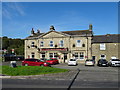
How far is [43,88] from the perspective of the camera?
30.2ft

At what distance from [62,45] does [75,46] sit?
3235mm

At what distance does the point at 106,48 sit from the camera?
35.0m

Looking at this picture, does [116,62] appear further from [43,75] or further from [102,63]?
[43,75]

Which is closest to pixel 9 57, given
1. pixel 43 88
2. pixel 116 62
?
pixel 116 62

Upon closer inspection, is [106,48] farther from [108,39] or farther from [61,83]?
[61,83]

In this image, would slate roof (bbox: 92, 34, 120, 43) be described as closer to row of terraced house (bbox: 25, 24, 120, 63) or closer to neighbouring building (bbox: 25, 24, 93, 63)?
row of terraced house (bbox: 25, 24, 120, 63)

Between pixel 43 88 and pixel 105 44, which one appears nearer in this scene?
pixel 43 88

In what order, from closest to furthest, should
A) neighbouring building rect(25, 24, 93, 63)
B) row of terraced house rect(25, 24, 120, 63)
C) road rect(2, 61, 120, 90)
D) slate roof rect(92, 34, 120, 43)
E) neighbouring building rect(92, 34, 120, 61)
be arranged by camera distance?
road rect(2, 61, 120, 90)
neighbouring building rect(92, 34, 120, 61)
row of terraced house rect(25, 24, 120, 63)
slate roof rect(92, 34, 120, 43)
neighbouring building rect(25, 24, 93, 63)

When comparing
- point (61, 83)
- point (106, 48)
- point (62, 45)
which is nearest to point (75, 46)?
point (62, 45)

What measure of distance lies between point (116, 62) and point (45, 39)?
1818 cm

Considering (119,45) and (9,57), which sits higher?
(119,45)

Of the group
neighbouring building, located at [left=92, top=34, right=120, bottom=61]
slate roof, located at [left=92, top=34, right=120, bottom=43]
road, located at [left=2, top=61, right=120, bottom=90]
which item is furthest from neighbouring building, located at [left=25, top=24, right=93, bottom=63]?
road, located at [left=2, top=61, right=120, bottom=90]

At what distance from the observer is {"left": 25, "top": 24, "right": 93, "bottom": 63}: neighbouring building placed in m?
35.6

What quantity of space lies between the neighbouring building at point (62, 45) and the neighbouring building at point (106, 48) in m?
1.47
